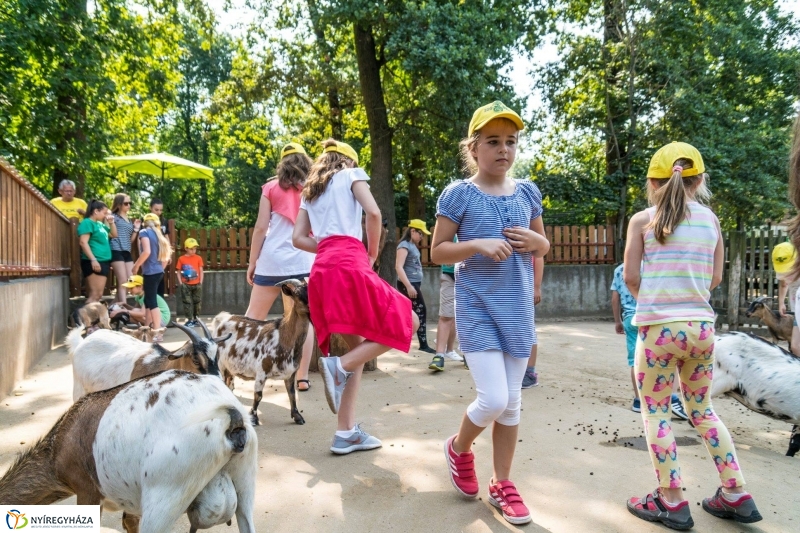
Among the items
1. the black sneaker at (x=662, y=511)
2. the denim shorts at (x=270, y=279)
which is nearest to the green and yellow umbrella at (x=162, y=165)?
the denim shorts at (x=270, y=279)

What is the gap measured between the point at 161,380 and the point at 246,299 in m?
12.2

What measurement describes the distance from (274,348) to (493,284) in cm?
242

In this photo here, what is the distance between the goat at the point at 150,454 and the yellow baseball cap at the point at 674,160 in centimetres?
257

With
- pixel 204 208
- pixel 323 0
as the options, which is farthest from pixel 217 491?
pixel 204 208

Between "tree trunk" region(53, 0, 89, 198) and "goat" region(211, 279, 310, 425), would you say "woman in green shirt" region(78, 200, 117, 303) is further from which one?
"goat" region(211, 279, 310, 425)

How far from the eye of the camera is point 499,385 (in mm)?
3232

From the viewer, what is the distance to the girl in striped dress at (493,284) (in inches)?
129

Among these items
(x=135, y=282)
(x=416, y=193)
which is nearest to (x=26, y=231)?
(x=135, y=282)

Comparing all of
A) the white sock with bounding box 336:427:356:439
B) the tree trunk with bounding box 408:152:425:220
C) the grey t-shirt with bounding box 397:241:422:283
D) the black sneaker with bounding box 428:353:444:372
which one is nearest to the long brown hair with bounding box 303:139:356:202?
the white sock with bounding box 336:427:356:439

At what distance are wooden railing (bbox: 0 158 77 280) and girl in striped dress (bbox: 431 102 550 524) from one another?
491cm

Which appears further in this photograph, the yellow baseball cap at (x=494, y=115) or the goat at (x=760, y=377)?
the goat at (x=760, y=377)

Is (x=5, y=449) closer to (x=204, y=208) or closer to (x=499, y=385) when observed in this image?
(x=499, y=385)

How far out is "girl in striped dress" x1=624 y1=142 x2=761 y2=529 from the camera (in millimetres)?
3303

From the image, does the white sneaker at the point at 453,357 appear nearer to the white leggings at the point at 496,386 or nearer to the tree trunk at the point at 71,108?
the white leggings at the point at 496,386
